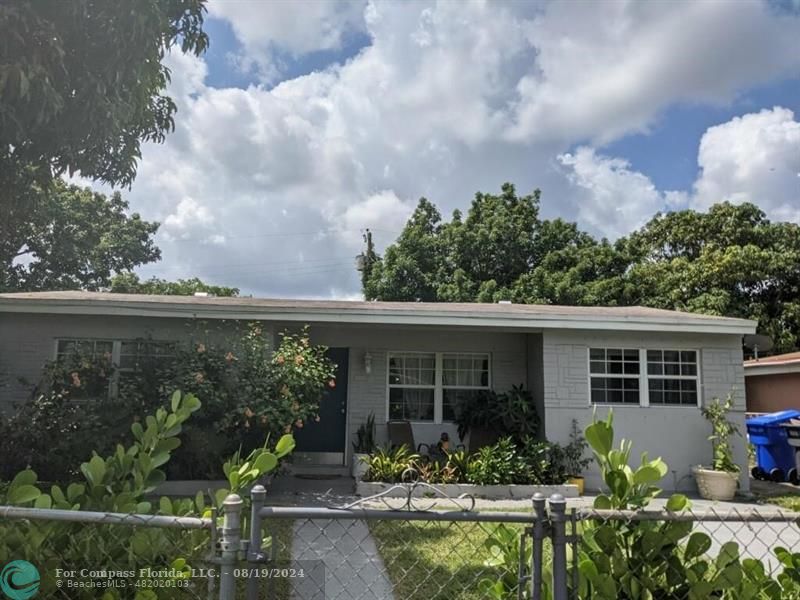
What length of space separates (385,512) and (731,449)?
30.3ft

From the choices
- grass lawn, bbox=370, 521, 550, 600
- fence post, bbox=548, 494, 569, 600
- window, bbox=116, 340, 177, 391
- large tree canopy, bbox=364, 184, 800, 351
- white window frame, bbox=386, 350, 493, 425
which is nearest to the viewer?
fence post, bbox=548, 494, 569, 600

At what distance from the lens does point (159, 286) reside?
97.5ft

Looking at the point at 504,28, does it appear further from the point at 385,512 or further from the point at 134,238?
the point at 134,238

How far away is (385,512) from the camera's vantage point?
6.64 ft

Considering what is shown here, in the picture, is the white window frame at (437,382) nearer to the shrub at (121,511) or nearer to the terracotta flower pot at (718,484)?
Result: the terracotta flower pot at (718,484)

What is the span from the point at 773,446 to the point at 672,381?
2956 millimetres

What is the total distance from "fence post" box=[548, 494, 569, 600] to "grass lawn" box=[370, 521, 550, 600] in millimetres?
1651

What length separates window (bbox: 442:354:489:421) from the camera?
36.6 ft

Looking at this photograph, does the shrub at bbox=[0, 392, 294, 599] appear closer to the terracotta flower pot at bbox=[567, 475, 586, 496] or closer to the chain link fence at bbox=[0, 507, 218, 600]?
the chain link fence at bbox=[0, 507, 218, 600]

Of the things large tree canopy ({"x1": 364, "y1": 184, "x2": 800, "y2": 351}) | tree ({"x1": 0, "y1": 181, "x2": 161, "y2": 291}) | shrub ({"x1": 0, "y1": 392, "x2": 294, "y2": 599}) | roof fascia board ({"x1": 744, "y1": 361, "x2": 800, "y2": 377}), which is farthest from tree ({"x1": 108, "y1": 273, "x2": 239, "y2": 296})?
shrub ({"x1": 0, "y1": 392, "x2": 294, "y2": 599})

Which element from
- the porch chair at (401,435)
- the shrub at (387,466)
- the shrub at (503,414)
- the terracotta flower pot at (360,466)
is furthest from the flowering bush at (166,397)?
the shrub at (503,414)

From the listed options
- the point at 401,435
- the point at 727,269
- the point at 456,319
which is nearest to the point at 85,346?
the point at 401,435

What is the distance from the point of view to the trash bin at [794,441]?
10.3m

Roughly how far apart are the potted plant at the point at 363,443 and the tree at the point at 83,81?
5.41 meters
